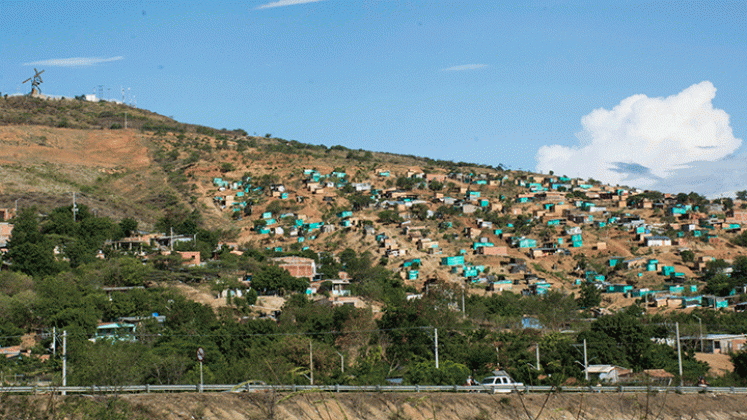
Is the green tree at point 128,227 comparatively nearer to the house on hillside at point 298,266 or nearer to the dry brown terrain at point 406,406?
the house on hillside at point 298,266

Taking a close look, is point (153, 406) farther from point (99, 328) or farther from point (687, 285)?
point (687, 285)

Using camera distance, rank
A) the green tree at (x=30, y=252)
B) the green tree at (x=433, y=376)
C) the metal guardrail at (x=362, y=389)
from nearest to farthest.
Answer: the metal guardrail at (x=362, y=389), the green tree at (x=433, y=376), the green tree at (x=30, y=252)

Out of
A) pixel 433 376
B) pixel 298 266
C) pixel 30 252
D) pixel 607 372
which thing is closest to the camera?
pixel 433 376

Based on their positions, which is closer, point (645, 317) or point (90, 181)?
point (645, 317)

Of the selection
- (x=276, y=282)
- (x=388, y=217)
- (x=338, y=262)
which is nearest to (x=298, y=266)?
(x=276, y=282)

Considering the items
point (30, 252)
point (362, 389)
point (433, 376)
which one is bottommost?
point (433, 376)

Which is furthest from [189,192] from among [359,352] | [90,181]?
[359,352]

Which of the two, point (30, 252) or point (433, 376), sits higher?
point (30, 252)

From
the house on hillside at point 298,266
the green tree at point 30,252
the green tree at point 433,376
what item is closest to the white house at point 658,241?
the house on hillside at point 298,266

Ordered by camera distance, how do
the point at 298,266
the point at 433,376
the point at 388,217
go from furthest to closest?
the point at 388,217 → the point at 298,266 → the point at 433,376

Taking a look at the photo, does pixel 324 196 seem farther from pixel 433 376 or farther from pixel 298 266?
pixel 433 376

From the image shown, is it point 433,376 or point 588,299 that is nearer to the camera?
point 433,376
